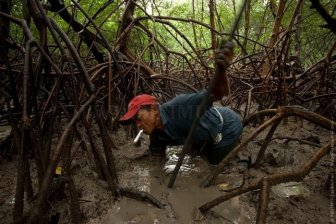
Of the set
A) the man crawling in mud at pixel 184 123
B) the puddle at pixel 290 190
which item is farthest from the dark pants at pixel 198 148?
the puddle at pixel 290 190

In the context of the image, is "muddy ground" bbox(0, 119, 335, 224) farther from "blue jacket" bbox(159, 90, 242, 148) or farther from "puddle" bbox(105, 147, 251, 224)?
"blue jacket" bbox(159, 90, 242, 148)

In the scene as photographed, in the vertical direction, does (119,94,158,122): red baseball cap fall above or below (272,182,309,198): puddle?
above

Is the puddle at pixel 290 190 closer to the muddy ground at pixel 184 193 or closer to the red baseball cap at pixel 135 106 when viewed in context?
the muddy ground at pixel 184 193

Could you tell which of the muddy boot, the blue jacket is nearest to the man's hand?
the blue jacket

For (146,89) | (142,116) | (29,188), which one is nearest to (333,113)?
(146,89)

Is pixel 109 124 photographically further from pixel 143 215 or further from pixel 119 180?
pixel 143 215

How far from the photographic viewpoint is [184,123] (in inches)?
91.0

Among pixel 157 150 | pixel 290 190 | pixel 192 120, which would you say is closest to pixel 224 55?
pixel 192 120

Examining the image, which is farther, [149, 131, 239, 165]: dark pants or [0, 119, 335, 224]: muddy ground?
[149, 131, 239, 165]: dark pants

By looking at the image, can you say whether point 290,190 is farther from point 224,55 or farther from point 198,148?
point 224,55

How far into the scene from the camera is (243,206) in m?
1.85

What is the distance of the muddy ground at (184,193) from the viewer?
1766 mm

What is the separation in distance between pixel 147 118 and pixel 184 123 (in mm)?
291

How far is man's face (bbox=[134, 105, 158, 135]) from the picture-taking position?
7.39ft
